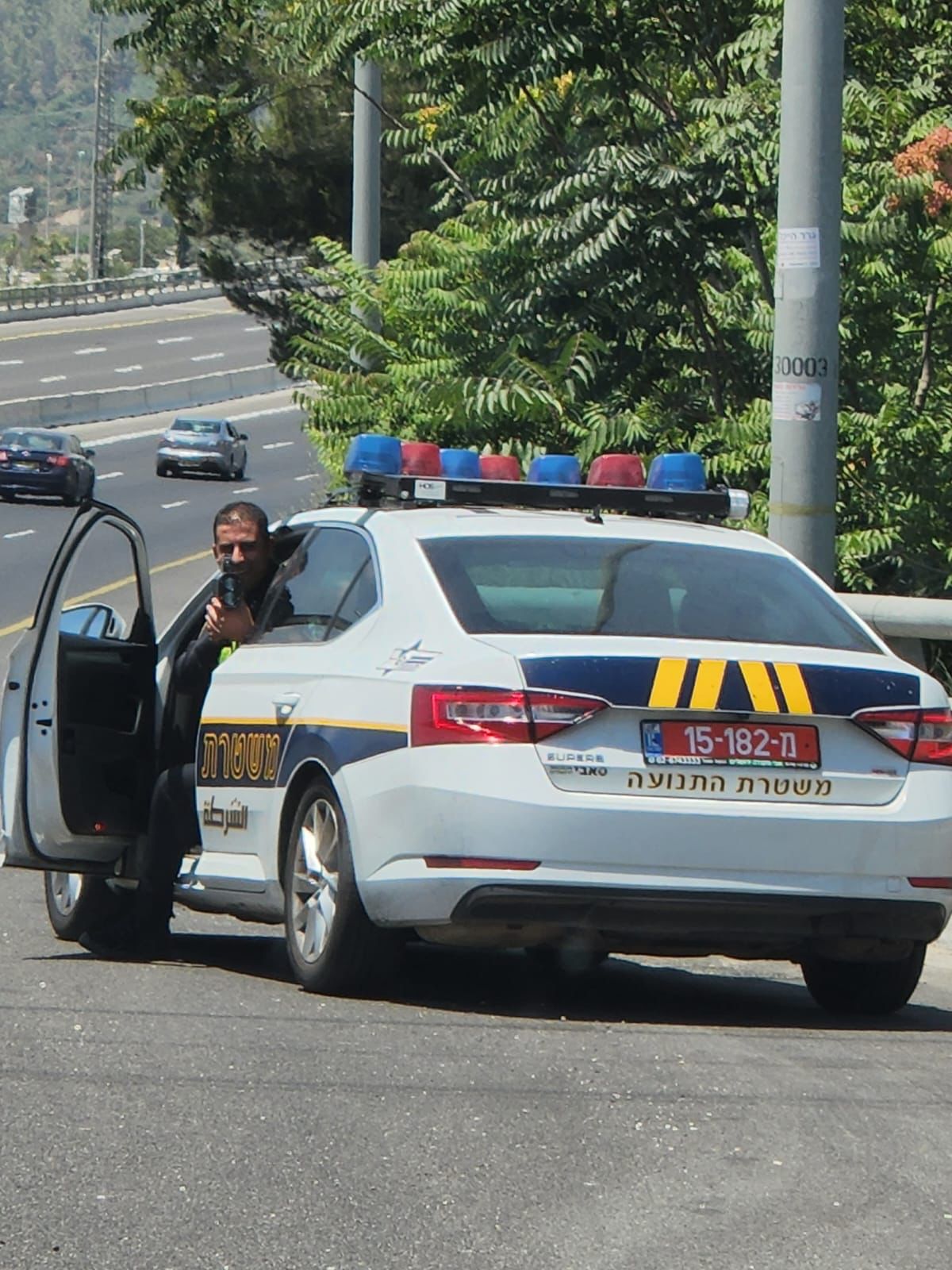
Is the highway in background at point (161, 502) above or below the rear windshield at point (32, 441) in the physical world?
below

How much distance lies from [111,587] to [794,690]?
95.1 feet

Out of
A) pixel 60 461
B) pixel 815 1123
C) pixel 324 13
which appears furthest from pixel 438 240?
pixel 60 461

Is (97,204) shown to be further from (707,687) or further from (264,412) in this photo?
(707,687)

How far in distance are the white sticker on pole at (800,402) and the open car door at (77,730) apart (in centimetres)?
281

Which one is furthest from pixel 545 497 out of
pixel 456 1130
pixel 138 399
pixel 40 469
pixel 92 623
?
pixel 138 399

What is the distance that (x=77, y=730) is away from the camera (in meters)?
8.79

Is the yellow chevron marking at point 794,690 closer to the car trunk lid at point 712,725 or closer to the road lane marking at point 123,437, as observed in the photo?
the car trunk lid at point 712,725

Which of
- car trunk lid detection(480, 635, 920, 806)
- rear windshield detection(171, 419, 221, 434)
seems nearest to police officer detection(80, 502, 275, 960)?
car trunk lid detection(480, 635, 920, 806)

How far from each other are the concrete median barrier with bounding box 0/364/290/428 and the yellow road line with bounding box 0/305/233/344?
10.3 metres

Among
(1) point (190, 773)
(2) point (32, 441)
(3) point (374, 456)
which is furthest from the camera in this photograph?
(2) point (32, 441)

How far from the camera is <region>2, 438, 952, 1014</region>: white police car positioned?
6699 millimetres

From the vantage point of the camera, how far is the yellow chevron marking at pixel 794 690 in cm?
682

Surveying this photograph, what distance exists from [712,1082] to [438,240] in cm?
1126

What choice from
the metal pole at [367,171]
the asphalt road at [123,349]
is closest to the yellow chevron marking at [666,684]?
the metal pole at [367,171]
